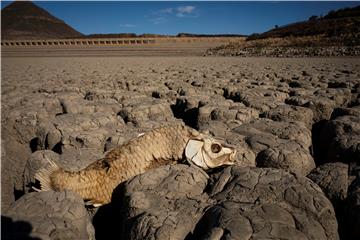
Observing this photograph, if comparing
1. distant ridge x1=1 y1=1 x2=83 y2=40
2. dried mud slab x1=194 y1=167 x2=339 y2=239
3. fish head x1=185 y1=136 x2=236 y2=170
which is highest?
distant ridge x1=1 y1=1 x2=83 y2=40

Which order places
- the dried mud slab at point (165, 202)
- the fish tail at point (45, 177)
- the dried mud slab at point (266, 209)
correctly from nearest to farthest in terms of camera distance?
the dried mud slab at point (266, 209)
the dried mud slab at point (165, 202)
the fish tail at point (45, 177)

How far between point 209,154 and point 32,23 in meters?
89.0

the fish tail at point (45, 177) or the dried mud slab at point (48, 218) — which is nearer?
the dried mud slab at point (48, 218)

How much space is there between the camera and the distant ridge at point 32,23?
236 feet

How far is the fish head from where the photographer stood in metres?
2.29

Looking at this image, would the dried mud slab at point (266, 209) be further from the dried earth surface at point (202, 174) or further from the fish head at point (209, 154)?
the fish head at point (209, 154)

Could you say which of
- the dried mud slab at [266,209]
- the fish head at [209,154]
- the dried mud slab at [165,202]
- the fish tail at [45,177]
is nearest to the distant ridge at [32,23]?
the fish tail at [45,177]

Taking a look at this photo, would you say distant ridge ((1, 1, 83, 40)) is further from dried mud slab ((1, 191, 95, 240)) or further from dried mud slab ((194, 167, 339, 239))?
dried mud slab ((194, 167, 339, 239))

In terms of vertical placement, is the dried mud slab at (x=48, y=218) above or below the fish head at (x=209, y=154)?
below

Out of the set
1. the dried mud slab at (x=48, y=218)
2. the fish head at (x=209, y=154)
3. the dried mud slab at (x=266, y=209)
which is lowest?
the dried mud slab at (x=48, y=218)

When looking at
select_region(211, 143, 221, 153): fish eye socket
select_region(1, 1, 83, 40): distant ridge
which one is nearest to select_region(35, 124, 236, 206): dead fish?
select_region(211, 143, 221, 153): fish eye socket

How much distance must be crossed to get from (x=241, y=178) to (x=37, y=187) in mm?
1454

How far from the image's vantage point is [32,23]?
77625 mm

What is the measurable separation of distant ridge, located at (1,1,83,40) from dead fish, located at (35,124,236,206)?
75706 mm
